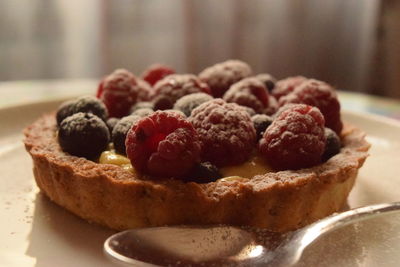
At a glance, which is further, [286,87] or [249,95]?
[286,87]

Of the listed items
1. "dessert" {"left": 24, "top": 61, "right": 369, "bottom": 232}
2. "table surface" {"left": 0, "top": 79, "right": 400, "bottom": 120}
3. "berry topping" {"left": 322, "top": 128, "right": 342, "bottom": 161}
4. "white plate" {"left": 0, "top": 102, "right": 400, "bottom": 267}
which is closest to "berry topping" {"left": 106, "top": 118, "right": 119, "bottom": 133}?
"dessert" {"left": 24, "top": 61, "right": 369, "bottom": 232}

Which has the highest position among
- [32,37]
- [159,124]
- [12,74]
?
[159,124]

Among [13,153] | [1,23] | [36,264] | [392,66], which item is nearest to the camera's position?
[36,264]

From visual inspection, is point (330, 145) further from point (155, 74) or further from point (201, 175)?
point (155, 74)

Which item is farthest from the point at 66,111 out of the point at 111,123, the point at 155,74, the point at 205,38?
the point at 205,38

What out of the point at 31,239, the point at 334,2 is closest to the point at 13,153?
the point at 31,239

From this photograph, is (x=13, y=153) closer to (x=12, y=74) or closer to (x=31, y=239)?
(x=31, y=239)
